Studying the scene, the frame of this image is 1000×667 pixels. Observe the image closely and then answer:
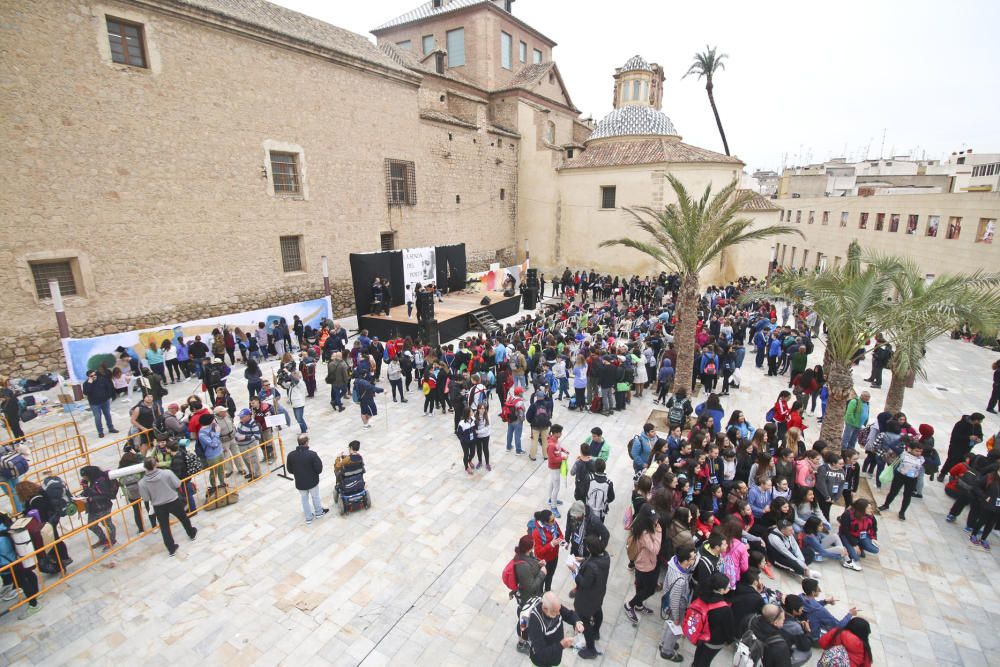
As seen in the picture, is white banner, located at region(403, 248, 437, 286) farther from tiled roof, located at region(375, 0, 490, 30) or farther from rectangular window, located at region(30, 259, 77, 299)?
tiled roof, located at region(375, 0, 490, 30)

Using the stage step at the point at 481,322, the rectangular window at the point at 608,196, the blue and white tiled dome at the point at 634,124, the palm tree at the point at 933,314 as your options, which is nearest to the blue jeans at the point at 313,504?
the palm tree at the point at 933,314

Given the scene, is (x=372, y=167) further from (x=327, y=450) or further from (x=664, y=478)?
(x=664, y=478)

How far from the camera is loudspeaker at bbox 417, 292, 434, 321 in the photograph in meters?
16.4

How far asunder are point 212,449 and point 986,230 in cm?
2659

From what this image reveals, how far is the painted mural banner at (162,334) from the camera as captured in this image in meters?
12.5

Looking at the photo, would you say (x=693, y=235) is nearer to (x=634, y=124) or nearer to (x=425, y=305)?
(x=425, y=305)

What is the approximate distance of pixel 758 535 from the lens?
6633 millimetres

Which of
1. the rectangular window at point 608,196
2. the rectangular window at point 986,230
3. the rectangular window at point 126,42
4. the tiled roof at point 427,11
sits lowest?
the rectangular window at point 986,230

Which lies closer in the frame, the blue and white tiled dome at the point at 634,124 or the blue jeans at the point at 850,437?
the blue jeans at the point at 850,437

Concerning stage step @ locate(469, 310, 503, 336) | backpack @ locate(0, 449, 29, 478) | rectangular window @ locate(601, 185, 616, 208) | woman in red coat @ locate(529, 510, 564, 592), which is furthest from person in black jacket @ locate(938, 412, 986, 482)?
rectangular window @ locate(601, 185, 616, 208)

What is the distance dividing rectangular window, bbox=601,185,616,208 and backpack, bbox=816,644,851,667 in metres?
27.9

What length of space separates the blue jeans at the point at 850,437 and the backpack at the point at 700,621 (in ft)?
21.7

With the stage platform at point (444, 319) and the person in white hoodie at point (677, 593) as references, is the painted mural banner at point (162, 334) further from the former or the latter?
the person in white hoodie at point (677, 593)

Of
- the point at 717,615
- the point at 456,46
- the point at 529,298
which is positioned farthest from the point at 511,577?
the point at 456,46
